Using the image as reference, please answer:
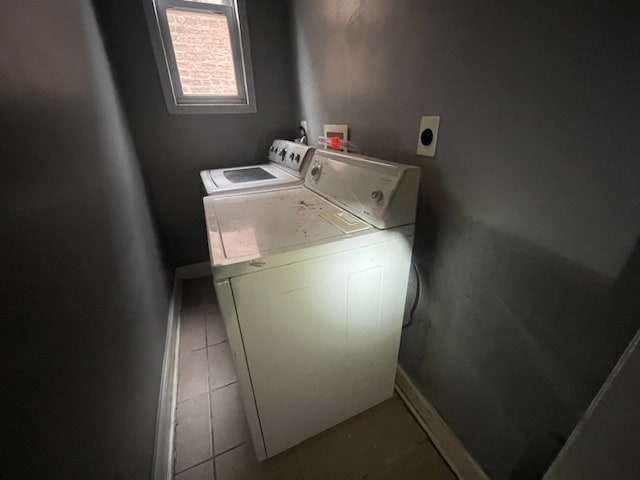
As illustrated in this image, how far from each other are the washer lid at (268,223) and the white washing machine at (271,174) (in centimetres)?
21

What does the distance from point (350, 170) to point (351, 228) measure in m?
0.32

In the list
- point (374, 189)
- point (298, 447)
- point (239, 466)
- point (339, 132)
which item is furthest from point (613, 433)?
point (339, 132)

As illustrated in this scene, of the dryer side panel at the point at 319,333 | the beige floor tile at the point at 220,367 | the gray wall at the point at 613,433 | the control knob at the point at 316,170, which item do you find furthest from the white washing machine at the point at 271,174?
the gray wall at the point at 613,433

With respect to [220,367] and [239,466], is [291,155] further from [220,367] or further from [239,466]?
[239,466]

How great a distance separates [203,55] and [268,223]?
69.0 inches

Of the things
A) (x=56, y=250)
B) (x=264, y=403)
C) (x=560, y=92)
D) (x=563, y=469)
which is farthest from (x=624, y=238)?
(x=56, y=250)

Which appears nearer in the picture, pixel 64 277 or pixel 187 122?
pixel 64 277

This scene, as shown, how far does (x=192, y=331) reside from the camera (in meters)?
1.71

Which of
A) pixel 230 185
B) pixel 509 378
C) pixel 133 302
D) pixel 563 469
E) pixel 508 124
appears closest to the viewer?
pixel 563 469

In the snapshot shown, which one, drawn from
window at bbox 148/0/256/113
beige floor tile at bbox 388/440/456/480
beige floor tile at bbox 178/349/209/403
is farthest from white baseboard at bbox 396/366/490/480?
window at bbox 148/0/256/113

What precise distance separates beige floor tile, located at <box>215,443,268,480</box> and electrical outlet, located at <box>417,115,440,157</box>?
1.41 m

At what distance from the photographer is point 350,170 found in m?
1.05

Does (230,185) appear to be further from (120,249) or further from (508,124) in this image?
(508,124)

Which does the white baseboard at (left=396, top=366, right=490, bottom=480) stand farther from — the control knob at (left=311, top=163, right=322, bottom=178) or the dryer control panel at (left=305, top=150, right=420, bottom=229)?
the control knob at (left=311, top=163, right=322, bottom=178)
